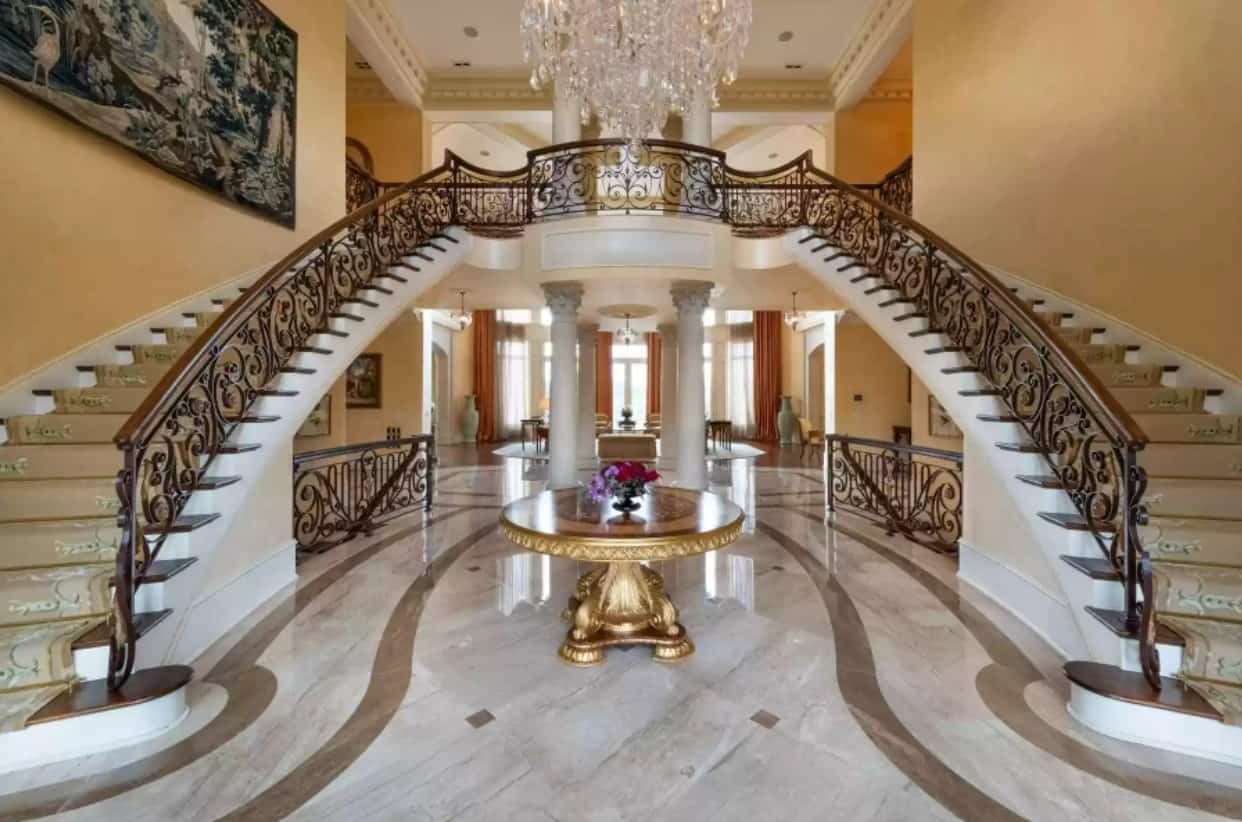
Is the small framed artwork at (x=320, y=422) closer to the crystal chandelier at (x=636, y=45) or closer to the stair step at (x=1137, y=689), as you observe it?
the crystal chandelier at (x=636, y=45)

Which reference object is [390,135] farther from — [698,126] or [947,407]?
[947,407]

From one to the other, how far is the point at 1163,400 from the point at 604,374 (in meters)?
15.3

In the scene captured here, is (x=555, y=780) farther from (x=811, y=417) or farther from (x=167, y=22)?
(x=811, y=417)

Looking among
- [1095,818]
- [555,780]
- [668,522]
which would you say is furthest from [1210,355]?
[555,780]

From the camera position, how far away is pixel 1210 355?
3639 millimetres

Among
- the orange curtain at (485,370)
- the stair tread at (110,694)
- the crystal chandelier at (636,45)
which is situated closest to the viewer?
the stair tread at (110,694)

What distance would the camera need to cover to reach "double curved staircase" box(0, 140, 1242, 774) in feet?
7.69

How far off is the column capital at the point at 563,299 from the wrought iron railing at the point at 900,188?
167 inches

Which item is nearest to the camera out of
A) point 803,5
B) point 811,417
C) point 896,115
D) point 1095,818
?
point 1095,818

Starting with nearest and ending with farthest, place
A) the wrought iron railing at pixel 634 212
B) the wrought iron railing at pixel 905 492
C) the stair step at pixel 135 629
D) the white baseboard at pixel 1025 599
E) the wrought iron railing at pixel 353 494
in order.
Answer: the stair step at pixel 135 629
the wrought iron railing at pixel 634 212
the white baseboard at pixel 1025 599
the wrought iron railing at pixel 353 494
the wrought iron railing at pixel 905 492

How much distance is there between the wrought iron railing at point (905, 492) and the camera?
549 centimetres

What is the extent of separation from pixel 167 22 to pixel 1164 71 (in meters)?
7.21

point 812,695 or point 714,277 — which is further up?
point 714,277

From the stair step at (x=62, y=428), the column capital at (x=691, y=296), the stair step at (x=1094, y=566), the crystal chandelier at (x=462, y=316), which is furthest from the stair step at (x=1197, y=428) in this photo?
the crystal chandelier at (x=462, y=316)
